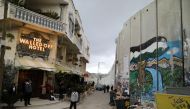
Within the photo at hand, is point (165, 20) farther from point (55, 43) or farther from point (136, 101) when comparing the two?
point (55, 43)

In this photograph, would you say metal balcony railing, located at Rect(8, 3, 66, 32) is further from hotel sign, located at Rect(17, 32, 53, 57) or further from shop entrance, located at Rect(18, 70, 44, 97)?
shop entrance, located at Rect(18, 70, 44, 97)

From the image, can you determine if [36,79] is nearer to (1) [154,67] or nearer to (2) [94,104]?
(2) [94,104]

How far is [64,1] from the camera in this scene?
32.4m

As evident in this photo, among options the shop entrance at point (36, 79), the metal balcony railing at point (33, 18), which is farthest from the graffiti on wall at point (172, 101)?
the shop entrance at point (36, 79)

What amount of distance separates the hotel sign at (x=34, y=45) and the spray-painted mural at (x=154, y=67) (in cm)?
964

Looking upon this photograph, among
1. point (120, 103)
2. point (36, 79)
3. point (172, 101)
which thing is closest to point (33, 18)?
point (36, 79)

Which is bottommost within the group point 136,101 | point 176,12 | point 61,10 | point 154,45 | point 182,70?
point 136,101

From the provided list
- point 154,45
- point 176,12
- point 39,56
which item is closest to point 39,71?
point 39,56

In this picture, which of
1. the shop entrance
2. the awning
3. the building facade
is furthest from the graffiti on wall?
the shop entrance

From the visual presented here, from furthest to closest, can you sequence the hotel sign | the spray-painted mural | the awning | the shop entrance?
the shop entrance → the hotel sign → the awning → the spray-painted mural

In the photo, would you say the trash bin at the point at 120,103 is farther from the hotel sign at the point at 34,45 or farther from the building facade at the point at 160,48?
the hotel sign at the point at 34,45

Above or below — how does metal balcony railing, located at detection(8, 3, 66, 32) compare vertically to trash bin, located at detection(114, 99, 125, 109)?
above

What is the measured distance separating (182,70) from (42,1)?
68.8 ft

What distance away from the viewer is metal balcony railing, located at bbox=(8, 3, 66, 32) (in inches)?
1014
